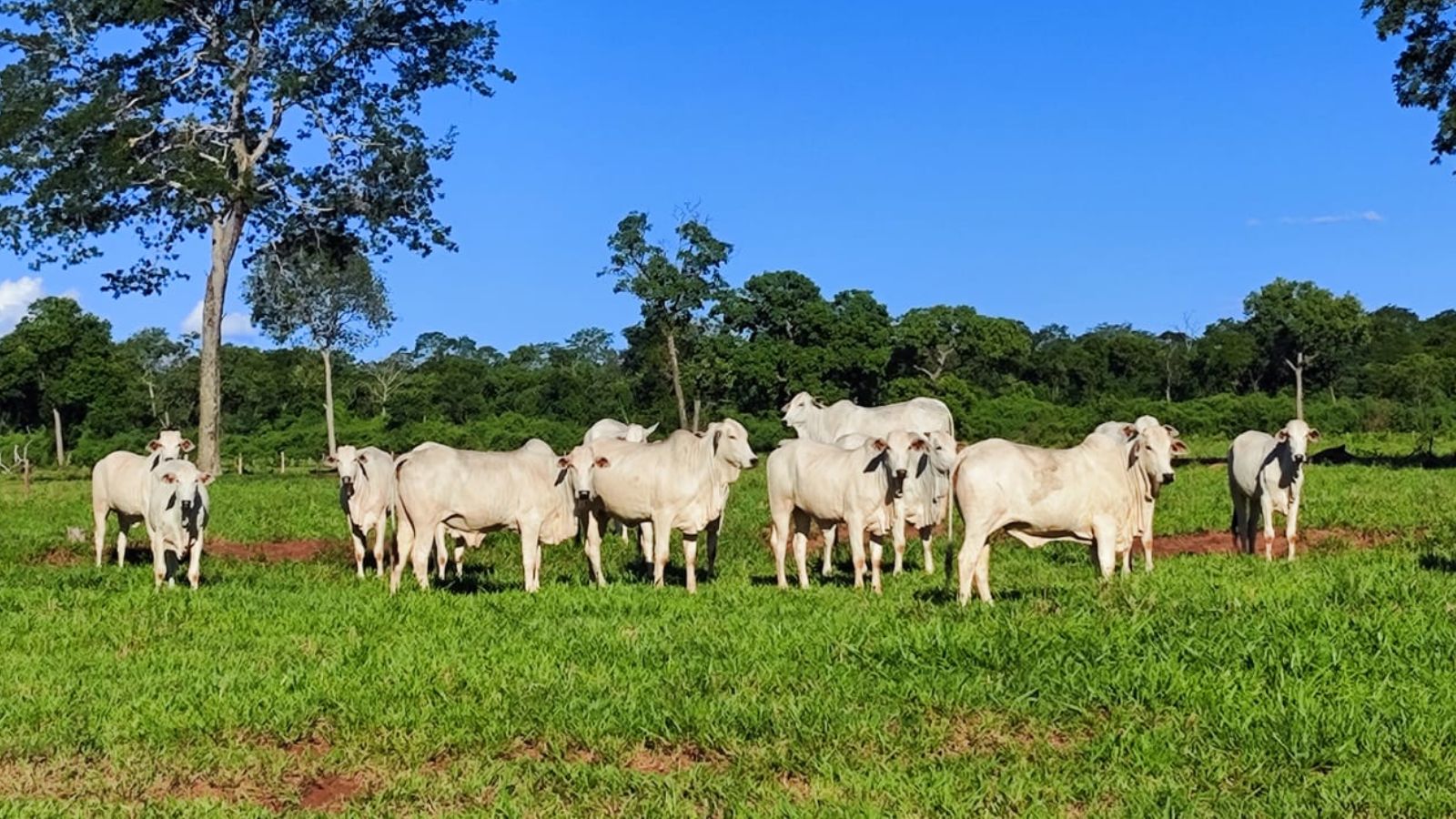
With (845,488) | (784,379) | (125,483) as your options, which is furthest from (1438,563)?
(784,379)

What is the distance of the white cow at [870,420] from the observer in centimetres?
2034

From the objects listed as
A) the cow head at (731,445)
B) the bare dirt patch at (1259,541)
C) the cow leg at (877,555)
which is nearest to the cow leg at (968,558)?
the cow leg at (877,555)

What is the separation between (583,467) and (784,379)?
3979 cm

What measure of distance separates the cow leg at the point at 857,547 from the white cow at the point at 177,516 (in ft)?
22.0

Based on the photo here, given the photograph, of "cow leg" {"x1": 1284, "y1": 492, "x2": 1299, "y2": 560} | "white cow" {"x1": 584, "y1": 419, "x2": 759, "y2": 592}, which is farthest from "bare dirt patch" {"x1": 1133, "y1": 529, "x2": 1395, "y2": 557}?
"white cow" {"x1": 584, "y1": 419, "x2": 759, "y2": 592}

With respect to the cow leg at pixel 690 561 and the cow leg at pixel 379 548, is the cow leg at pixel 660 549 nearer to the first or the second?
the cow leg at pixel 690 561

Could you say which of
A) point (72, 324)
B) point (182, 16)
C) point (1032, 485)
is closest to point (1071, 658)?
point (1032, 485)

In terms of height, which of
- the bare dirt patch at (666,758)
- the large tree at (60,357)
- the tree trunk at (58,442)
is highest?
the large tree at (60,357)

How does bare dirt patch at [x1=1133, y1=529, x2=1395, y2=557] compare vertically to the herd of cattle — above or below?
below

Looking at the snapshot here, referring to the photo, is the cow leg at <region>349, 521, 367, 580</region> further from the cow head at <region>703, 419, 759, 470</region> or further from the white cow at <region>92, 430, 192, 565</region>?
the cow head at <region>703, 419, 759, 470</region>

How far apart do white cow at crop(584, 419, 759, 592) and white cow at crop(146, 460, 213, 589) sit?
13.6 ft

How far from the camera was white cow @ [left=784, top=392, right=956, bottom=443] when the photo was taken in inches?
801

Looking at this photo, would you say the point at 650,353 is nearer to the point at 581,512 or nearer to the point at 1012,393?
the point at 1012,393

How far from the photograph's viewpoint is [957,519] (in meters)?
19.8
